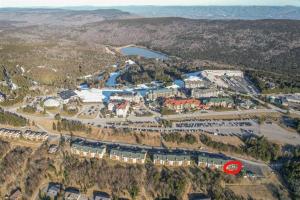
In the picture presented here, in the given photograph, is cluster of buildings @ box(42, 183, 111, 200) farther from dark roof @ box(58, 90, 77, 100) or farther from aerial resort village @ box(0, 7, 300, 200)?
dark roof @ box(58, 90, 77, 100)

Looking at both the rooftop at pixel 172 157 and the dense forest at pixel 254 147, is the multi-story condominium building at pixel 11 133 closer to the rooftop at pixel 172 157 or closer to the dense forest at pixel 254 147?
the rooftop at pixel 172 157

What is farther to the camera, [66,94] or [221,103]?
[66,94]

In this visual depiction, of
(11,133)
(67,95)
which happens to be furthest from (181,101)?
(11,133)

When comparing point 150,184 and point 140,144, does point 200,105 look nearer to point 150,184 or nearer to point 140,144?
point 140,144

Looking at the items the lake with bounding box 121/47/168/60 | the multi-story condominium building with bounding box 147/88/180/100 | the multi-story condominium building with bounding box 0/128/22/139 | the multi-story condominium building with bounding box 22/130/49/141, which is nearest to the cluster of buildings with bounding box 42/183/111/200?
the multi-story condominium building with bounding box 22/130/49/141

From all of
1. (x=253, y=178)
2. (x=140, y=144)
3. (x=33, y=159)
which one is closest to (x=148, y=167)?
(x=140, y=144)

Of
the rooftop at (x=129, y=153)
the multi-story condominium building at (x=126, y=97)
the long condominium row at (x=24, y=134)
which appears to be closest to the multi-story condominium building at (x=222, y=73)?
the multi-story condominium building at (x=126, y=97)

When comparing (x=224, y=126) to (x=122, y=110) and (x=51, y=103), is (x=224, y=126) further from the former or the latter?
(x=51, y=103)

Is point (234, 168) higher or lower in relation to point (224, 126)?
lower
